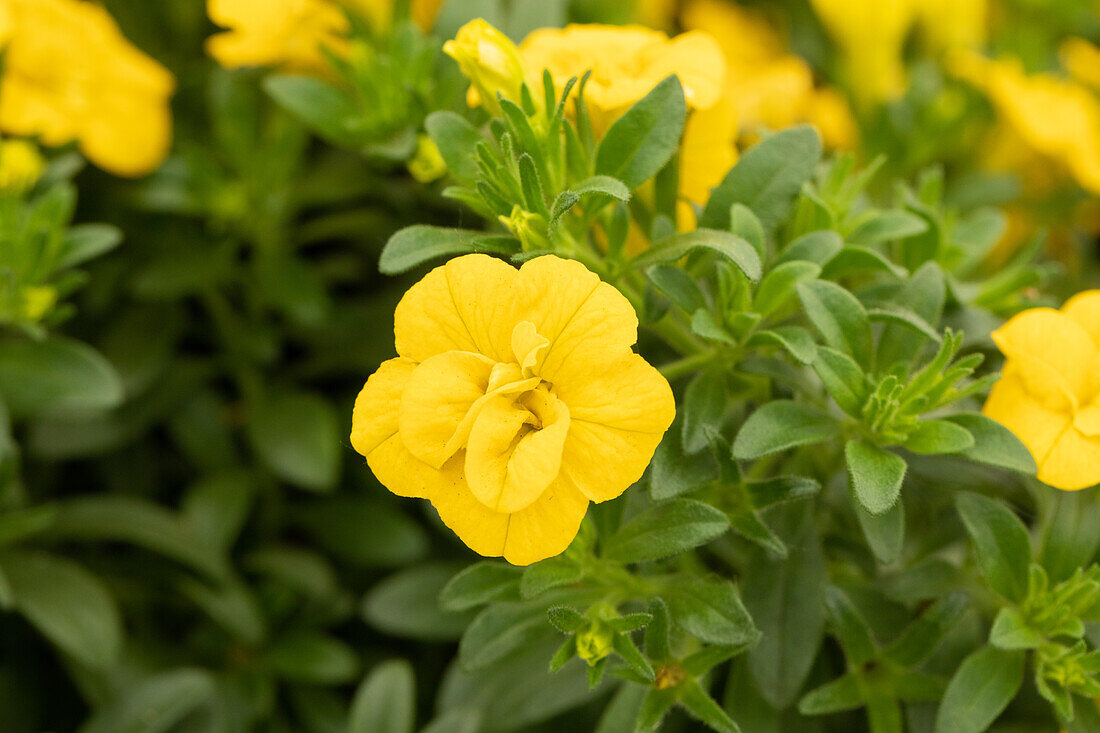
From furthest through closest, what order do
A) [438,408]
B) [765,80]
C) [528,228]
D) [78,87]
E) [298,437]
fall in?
[765,80], [298,437], [78,87], [528,228], [438,408]

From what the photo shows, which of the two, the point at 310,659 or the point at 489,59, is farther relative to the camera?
the point at 310,659

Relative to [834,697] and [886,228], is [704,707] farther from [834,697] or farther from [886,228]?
[886,228]

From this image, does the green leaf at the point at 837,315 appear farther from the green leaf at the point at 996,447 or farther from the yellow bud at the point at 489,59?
the yellow bud at the point at 489,59

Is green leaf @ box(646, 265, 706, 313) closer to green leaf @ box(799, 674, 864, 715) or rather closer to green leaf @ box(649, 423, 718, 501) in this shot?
green leaf @ box(649, 423, 718, 501)

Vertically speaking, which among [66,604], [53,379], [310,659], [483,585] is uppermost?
[483,585]

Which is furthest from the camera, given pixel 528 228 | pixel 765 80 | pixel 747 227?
pixel 765 80

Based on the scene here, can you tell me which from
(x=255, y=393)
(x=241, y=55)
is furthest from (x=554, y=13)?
(x=255, y=393)

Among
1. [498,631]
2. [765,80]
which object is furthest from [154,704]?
[765,80]

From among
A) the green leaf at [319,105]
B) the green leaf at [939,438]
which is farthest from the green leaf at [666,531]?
the green leaf at [319,105]
